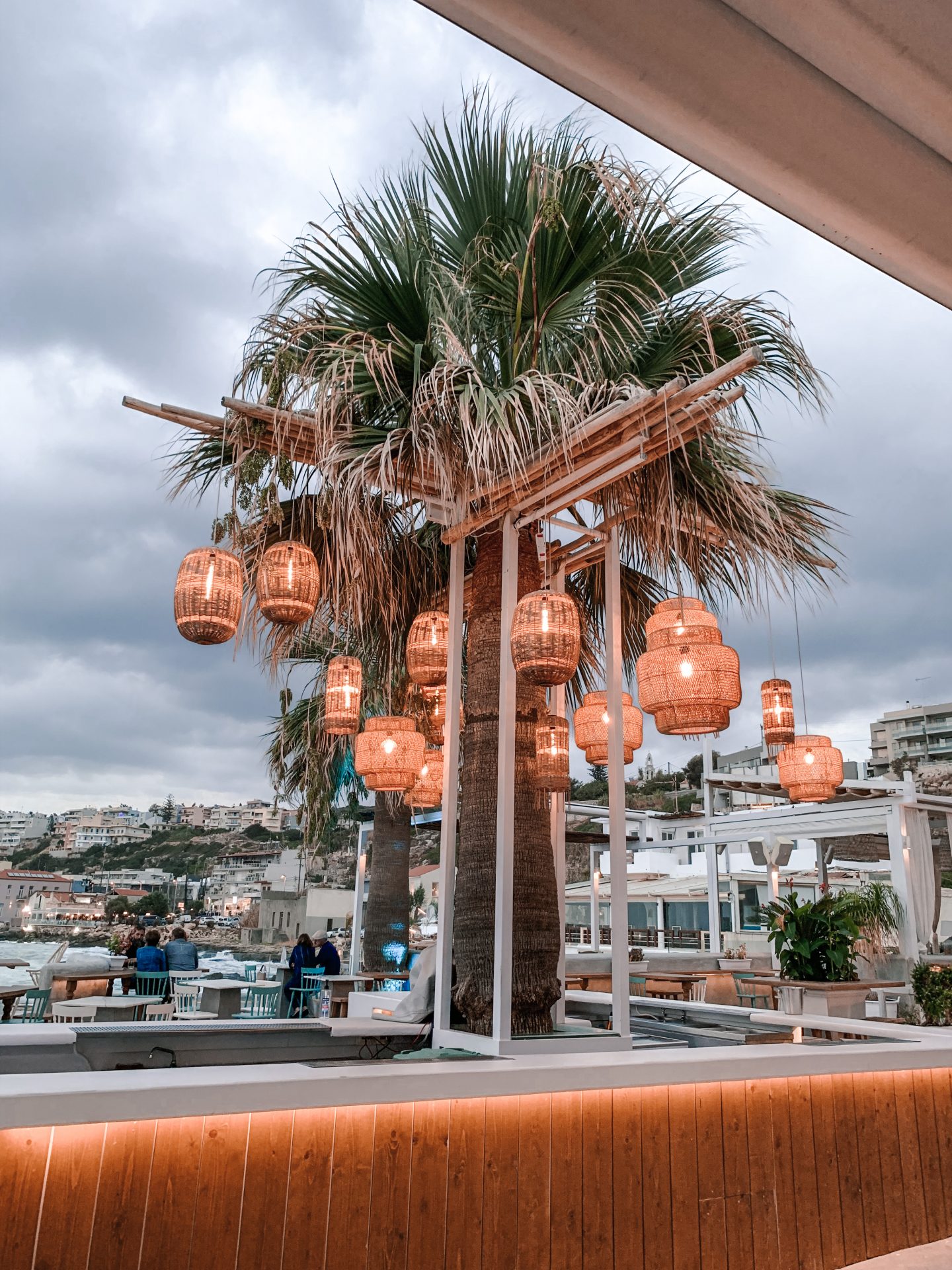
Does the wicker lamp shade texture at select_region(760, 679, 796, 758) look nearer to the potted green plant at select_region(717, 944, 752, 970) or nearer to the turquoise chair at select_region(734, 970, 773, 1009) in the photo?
the turquoise chair at select_region(734, 970, 773, 1009)

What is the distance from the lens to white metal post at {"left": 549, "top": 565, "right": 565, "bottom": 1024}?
197 inches

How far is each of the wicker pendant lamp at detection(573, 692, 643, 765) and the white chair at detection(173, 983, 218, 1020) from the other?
14.1 ft

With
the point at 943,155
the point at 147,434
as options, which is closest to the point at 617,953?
the point at 943,155

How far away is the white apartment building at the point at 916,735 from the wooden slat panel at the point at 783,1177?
61624mm

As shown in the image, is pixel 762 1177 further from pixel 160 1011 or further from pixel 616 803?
pixel 160 1011

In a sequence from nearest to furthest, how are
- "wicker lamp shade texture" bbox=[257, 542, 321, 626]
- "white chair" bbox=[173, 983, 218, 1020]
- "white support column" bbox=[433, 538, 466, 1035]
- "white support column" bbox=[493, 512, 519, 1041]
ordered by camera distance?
"white support column" bbox=[493, 512, 519, 1041] < "wicker lamp shade texture" bbox=[257, 542, 321, 626] < "white support column" bbox=[433, 538, 466, 1035] < "white chair" bbox=[173, 983, 218, 1020]

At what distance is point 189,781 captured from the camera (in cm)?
8869

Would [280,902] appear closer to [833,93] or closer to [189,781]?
[833,93]

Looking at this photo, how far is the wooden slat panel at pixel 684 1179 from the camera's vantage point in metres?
3.32

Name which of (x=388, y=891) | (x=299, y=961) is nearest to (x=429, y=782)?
(x=299, y=961)

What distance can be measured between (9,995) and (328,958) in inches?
135

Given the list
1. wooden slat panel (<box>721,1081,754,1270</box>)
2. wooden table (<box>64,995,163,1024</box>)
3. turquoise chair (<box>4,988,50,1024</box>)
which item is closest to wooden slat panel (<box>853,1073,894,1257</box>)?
wooden slat panel (<box>721,1081,754,1270</box>)

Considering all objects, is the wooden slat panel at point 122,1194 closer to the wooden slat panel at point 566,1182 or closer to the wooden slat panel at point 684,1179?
the wooden slat panel at point 566,1182

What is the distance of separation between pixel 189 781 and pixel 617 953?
3536 inches
